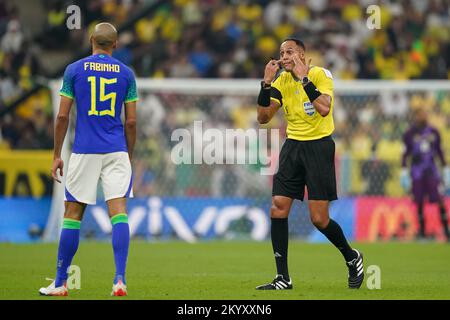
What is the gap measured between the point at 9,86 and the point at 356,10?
855cm

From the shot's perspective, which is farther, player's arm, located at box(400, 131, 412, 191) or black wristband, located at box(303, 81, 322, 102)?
player's arm, located at box(400, 131, 412, 191)

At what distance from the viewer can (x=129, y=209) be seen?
1997 cm

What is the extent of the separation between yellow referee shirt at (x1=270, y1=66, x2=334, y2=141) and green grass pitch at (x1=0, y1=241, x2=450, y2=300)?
151 cm

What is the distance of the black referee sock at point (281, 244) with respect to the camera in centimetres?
1049

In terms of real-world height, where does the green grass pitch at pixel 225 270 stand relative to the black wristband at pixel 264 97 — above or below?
below

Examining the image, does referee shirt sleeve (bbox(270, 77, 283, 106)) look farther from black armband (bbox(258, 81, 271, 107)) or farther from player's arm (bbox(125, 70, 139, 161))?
player's arm (bbox(125, 70, 139, 161))

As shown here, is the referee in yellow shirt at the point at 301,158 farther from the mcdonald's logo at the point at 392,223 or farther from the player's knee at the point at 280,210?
the mcdonald's logo at the point at 392,223

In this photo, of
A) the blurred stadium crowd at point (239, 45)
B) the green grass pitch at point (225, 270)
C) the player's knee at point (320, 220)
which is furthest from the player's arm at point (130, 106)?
the blurred stadium crowd at point (239, 45)

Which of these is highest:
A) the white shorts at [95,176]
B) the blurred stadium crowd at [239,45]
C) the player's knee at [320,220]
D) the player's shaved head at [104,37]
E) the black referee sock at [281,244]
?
the blurred stadium crowd at [239,45]

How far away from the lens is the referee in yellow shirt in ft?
34.2

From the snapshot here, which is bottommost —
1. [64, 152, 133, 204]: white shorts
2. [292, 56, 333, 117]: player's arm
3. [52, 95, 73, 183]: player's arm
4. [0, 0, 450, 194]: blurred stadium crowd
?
[64, 152, 133, 204]: white shorts

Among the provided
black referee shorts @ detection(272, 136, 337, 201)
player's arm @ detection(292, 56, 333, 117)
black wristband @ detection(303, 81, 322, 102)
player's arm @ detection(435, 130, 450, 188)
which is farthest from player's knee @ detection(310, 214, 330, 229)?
player's arm @ detection(435, 130, 450, 188)
